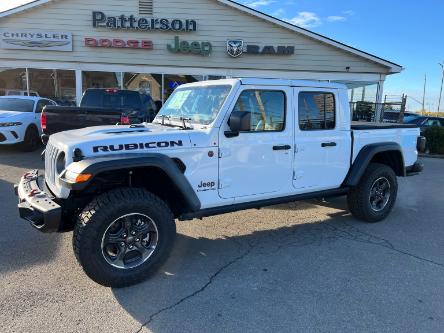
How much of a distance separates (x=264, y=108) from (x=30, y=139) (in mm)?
8373

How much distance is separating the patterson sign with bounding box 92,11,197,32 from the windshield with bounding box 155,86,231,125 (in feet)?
37.1

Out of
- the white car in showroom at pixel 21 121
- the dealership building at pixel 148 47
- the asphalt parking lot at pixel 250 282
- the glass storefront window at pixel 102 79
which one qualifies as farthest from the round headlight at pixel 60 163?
the glass storefront window at pixel 102 79

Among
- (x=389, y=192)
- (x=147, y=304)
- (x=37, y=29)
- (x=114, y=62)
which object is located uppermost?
(x=37, y=29)

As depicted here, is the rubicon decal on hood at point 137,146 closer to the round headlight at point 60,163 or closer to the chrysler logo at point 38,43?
the round headlight at point 60,163

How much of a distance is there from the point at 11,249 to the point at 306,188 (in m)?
3.38

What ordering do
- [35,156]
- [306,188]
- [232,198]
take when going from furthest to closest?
1. [35,156]
2. [306,188]
3. [232,198]

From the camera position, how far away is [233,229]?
500cm

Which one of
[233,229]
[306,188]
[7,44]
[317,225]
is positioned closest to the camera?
[306,188]

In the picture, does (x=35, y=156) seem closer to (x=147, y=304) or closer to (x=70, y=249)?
(x=70, y=249)

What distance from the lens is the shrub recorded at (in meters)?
13.8

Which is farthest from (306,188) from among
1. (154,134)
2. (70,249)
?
(70,249)

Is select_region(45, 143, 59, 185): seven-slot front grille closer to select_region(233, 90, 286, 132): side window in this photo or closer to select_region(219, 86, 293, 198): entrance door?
select_region(219, 86, 293, 198): entrance door

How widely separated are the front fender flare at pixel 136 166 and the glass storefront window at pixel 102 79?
12780 millimetres

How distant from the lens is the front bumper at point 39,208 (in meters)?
3.16
